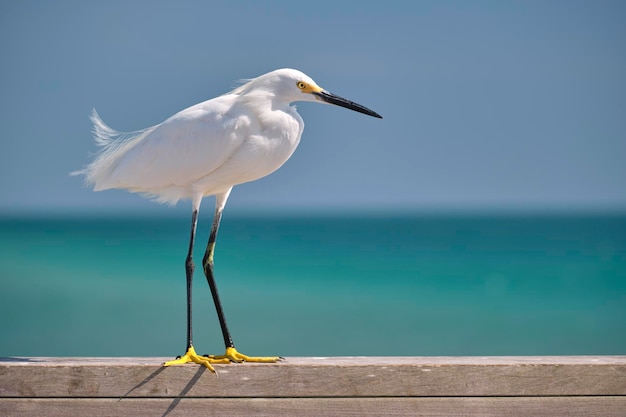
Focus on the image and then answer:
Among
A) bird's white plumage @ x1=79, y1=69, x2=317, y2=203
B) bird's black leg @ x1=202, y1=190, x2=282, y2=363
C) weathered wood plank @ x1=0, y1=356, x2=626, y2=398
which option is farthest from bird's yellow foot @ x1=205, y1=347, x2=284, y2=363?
bird's white plumage @ x1=79, y1=69, x2=317, y2=203

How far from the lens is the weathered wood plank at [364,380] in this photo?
3311 millimetres

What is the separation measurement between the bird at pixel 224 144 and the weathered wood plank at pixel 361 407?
82cm

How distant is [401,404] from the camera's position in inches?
131

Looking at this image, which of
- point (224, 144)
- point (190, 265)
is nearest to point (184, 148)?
point (224, 144)

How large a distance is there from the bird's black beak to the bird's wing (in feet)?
1.40

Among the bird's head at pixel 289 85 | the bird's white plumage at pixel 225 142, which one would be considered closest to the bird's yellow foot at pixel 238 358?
the bird's white plumage at pixel 225 142

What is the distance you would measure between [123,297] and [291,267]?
11278 mm

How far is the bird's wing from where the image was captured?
435cm

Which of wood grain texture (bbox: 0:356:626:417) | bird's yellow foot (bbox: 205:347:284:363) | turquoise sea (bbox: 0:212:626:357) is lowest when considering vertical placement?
turquoise sea (bbox: 0:212:626:357)

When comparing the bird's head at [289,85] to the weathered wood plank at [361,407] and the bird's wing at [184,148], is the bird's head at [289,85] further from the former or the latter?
the weathered wood plank at [361,407]

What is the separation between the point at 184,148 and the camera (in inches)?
176

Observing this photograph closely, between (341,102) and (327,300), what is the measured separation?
1963 cm

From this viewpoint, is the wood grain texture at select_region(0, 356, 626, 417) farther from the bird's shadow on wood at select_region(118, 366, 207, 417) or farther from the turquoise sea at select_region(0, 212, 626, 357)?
the turquoise sea at select_region(0, 212, 626, 357)

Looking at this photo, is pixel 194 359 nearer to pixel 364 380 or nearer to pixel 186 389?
pixel 186 389
